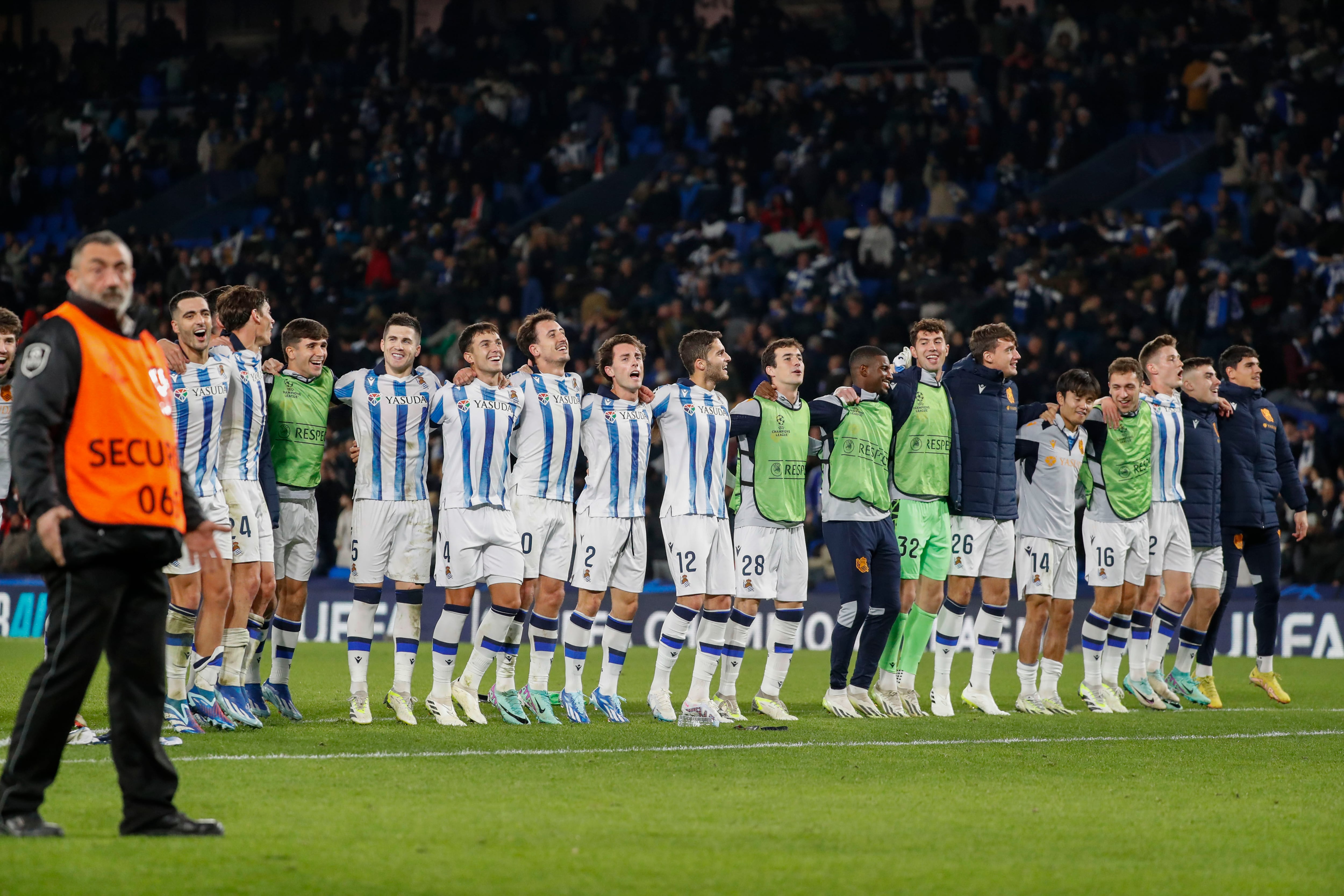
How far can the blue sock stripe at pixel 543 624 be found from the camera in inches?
420

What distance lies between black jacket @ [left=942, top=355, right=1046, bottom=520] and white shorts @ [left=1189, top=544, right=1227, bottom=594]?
228 centimetres

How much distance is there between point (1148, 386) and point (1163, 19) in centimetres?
1447

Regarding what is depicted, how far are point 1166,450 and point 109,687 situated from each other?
9.48m

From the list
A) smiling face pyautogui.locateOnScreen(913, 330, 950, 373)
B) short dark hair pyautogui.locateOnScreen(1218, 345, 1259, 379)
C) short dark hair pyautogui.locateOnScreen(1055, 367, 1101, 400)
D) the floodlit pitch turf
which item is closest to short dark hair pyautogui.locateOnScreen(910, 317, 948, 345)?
smiling face pyautogui.locateOnScreen(913, 330, 950, 373)

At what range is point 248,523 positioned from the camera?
942cm

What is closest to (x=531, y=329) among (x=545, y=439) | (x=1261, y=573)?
(x=545, y=439)

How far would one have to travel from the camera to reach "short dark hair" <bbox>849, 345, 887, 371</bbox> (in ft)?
37.8

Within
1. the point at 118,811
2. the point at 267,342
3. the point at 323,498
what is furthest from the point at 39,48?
the point at 118,811

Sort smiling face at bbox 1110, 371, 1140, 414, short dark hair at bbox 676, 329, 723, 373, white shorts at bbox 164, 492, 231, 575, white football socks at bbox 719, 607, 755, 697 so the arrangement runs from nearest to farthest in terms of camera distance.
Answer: white shorts at bbox 164, 492, 231, 575 → short dark hair at bbox 676, 329, 723, 373 → white football socks at bbox 719, 607, 755, 697 → smiling face at bbox 1110, 371, 1140, 414

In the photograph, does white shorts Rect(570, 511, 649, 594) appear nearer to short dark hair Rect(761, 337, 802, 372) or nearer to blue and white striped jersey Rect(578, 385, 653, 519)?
blue and white striped jersey Rect(578, 385, 653, 519)

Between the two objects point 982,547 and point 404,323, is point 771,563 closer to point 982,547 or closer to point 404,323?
→ point 982,547

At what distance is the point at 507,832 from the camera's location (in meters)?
5.96

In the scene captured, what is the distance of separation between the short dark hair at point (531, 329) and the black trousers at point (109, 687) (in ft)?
16.9

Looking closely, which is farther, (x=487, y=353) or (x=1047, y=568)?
(x=1047, y=568)
